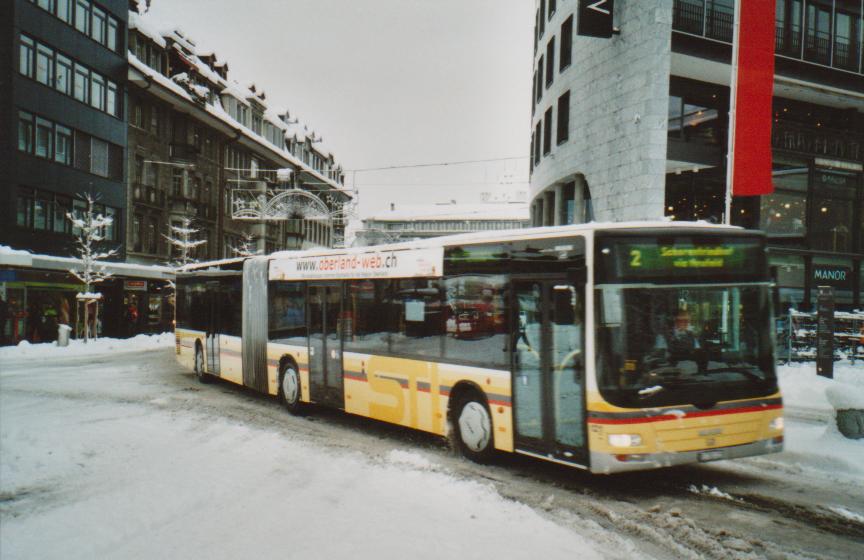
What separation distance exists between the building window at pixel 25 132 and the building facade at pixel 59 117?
0.14 ft

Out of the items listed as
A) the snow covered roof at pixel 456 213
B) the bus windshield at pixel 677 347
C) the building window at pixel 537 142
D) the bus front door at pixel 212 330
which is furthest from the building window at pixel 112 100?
the snow covered roof at pixel 456 213

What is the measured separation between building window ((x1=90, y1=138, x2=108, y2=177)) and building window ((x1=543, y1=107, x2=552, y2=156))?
2153cm

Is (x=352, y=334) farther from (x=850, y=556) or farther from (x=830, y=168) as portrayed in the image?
(x=830, y=168)

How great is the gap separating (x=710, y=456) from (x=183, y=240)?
1510 inches

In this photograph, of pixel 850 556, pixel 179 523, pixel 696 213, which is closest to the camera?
pixel 850 556

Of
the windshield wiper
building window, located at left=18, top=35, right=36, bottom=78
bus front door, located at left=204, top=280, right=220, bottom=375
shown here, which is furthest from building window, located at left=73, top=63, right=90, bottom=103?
A: the windshield wiper

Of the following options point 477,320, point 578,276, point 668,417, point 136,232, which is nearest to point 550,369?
point 578,276

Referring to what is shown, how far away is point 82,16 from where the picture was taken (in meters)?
33.3

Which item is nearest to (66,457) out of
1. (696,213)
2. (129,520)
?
(129,520)

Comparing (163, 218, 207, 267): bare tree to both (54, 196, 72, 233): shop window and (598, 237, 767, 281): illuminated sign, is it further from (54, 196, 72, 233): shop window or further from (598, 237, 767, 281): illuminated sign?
(598, 237, 767, 281): illuminated sign

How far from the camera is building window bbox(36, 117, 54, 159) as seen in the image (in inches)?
1203

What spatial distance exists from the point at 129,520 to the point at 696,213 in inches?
780

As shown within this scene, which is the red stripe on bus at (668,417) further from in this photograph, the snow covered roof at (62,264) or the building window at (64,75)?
the building window at (64,75)

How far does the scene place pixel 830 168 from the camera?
79.5 ft
